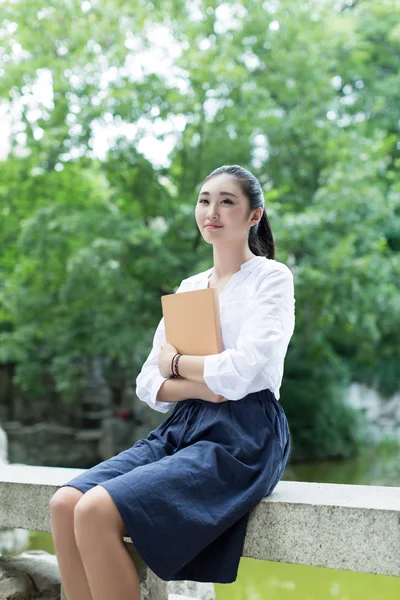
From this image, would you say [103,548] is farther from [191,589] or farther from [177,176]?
[177,176]

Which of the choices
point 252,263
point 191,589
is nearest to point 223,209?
point 252,263

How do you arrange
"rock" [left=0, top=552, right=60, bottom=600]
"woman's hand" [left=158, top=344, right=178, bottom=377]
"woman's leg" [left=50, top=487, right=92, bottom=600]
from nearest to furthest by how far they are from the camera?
1. "woman's leg" [left=50, top=487, right=92, bottom=600]
2. "woman's hand" [left=158, top=344, right=178, bottom=377]
3. "rock" [left=0, top=552, right=60, bottom=600]

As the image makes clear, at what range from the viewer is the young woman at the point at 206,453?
67.4 inches

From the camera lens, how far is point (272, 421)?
6.42 feet

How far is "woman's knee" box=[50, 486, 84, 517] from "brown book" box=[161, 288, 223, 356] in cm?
50

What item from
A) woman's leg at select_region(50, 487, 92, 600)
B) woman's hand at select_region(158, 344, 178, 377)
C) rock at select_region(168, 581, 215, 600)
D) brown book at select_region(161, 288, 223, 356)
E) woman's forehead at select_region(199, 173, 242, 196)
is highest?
woman's forehead at select_region(199, 173, 242, 196)

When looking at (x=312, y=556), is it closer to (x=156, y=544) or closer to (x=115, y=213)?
(x=156, y=544)

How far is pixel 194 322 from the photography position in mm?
2057

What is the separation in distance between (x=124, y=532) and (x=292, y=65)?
8145 millimetres

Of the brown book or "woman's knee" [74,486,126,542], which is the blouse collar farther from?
"woman's knee" [74,486,126,542]

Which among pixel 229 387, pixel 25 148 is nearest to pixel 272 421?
pixel 229 387

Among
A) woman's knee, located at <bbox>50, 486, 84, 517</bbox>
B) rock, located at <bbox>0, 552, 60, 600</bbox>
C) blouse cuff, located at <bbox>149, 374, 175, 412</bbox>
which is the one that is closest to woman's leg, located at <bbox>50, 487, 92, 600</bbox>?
woman's knee, located at <bbox>50, 486, 84, 517</bbox>

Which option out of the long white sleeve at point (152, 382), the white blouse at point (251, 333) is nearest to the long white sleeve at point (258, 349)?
the white blouse at point (251, 333)

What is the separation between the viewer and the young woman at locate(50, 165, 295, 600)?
5.62 ft
